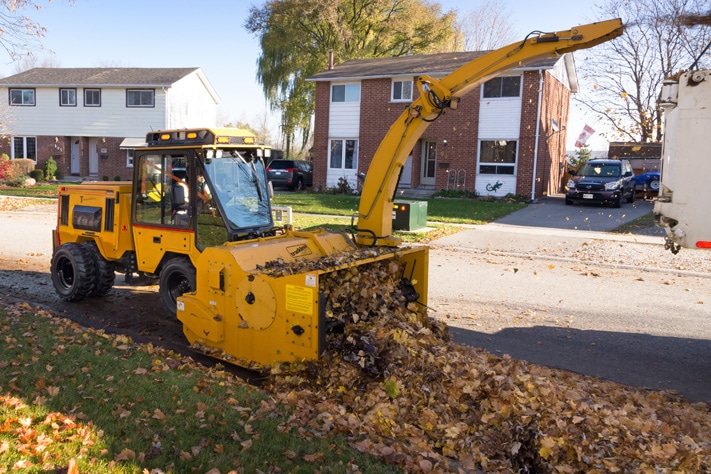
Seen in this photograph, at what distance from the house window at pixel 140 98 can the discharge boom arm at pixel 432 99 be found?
3206 cm

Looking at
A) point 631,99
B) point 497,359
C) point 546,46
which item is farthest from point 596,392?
point 631,99

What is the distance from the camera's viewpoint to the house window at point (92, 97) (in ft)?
120

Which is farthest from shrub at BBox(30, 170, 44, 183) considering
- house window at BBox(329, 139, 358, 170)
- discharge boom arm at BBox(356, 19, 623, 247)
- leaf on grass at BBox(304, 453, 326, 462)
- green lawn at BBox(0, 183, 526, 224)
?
leaf on grass at BBox(304, 453, 326, 462)

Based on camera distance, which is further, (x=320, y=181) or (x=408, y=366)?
(x=320, y=181)

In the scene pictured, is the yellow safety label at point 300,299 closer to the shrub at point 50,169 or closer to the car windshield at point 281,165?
the car windshield at point 281,165

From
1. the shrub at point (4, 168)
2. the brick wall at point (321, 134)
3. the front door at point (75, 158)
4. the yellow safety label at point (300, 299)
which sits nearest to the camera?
the yellow safety label at point (300, 299)

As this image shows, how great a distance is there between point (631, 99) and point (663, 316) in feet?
89.8

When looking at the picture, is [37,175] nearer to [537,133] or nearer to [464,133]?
[464,133]

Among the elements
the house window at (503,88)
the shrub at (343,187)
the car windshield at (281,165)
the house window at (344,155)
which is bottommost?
the shrub at (343,187)

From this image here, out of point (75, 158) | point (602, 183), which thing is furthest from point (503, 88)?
point (75, 158)

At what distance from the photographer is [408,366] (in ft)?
18.5

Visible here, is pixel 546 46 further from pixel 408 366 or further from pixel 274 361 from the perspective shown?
pixel 274 361

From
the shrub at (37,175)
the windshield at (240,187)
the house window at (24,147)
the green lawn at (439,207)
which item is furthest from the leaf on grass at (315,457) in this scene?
the house window at (24,147)

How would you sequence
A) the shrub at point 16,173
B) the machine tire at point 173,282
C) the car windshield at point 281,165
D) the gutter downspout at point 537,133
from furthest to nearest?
the car windshield at point 281,165 → the shrub at point 16,173 → the gutter downspout at point 537,133 → the machine tire at point 173,282
